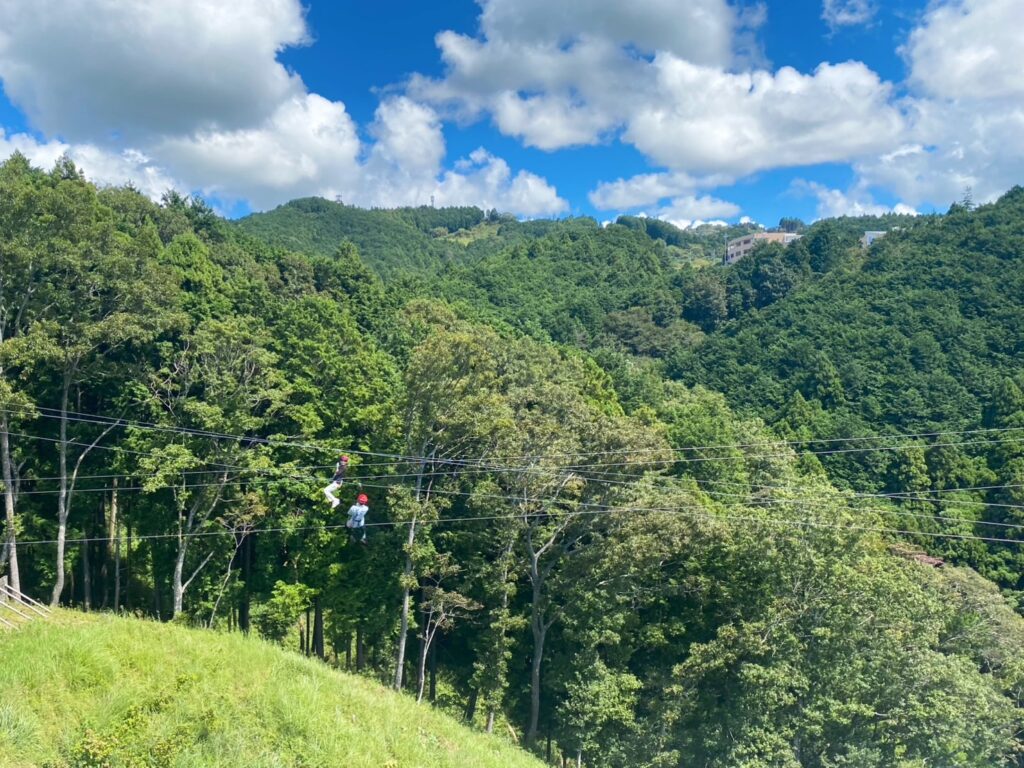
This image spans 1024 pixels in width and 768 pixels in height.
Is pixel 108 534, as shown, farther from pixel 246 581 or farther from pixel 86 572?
pixel 246 581

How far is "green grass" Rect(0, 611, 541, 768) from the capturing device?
28.7 feet

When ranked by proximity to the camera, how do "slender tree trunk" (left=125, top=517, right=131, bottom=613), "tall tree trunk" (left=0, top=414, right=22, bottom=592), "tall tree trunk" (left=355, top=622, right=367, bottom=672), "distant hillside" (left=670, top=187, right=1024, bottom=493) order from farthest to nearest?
"distant hillside" (left=670, top=187, right=1024, bottom=493)
"tall tree trunk" (left=355, top=622, right=367, bottom=672)
"slender tree trunk" (left=125, top=517, right=131, bottom=613)
"tall tree trunk" (left=0, top=414, right=22, bottom=592)

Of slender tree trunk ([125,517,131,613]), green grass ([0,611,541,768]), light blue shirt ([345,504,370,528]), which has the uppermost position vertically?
light blue shirt ([345,504,370,528])

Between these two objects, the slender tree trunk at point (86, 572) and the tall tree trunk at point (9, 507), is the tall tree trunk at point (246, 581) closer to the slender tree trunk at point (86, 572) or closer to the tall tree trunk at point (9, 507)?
the slender tree trunk at point (86, 572)

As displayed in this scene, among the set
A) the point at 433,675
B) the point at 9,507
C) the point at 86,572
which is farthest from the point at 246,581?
the point at 433,675

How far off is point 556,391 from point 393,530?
7889mm

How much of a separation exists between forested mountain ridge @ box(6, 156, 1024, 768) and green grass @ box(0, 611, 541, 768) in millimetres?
7522

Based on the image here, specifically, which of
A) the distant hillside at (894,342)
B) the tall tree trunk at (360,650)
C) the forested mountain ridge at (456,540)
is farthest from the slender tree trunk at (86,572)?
the distant hillside at (894,342)

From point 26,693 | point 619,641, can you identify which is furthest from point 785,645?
point 26,693

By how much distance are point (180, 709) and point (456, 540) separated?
47.2 ft

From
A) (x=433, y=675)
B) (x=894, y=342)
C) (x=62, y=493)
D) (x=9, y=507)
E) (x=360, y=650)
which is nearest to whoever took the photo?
(x=9, y=507)

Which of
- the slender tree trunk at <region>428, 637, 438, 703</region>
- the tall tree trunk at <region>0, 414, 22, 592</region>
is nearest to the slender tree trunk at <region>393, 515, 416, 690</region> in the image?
the slender tree trunk at <region>428, 637, 438, 703</region>

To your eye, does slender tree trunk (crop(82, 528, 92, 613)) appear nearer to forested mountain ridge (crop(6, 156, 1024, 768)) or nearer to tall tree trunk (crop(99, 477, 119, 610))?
forested mountain ridge (crop(6, 156, 1024, 768))

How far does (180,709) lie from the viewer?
9.76 metres
